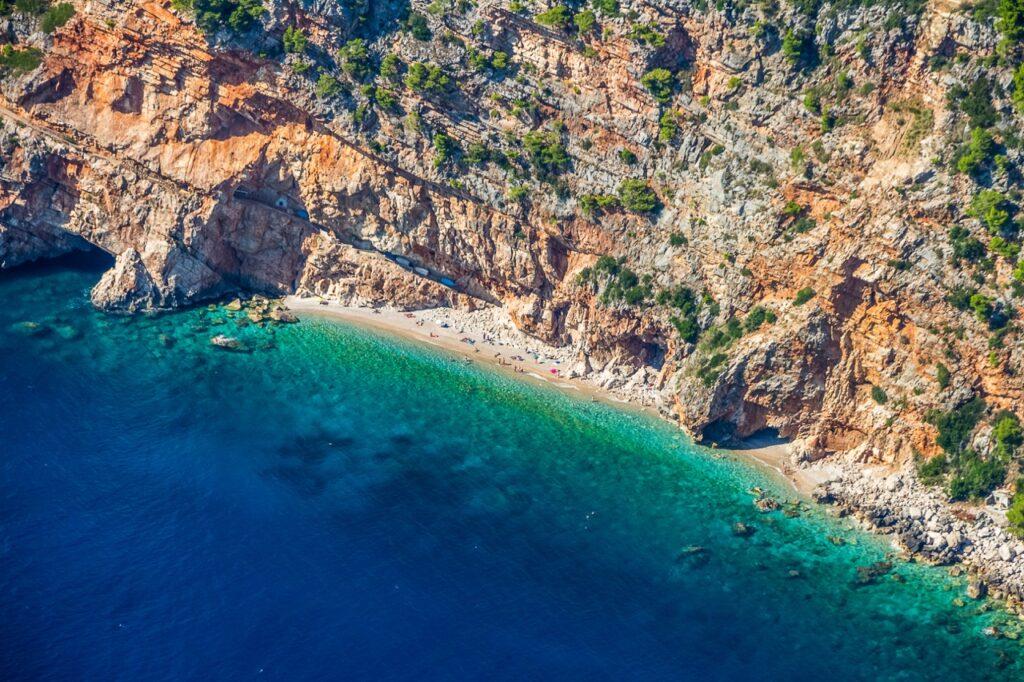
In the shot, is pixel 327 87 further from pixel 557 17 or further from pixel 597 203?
pixel 597 203

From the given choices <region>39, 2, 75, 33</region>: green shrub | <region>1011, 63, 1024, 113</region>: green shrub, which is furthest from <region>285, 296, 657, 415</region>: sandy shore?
<region>1011, 63, 1024, 113</region>: green shrub

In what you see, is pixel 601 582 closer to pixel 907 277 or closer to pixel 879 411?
pixel 879 411

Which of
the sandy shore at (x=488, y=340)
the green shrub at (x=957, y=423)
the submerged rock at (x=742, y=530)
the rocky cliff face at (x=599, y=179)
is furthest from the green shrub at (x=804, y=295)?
the submerged rock at (x=742, y=530)

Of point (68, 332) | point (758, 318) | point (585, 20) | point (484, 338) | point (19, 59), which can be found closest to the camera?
point (758, 318)

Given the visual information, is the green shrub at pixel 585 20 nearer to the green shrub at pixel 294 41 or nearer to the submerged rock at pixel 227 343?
the green shrub at pixel 294 41

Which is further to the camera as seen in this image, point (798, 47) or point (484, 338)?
point (484, 338)

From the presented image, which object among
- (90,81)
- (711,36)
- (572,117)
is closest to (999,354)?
(711,36)

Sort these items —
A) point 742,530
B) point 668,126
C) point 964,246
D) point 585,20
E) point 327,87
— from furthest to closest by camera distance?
point 327,87 → point 668,126 → point 585,20 → point 742,530 → point 964,246

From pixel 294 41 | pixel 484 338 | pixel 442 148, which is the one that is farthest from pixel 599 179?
pixel 294 41
